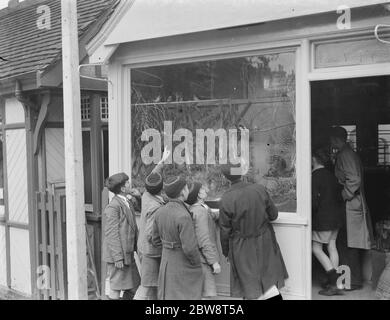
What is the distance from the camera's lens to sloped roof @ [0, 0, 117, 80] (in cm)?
708

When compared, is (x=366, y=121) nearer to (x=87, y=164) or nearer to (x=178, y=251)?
(x=87, y=164)

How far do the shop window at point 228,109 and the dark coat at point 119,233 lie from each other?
77 centimetres

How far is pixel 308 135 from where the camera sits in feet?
15.6

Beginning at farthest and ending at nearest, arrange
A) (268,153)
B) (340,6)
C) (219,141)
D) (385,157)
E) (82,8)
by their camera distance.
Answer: (82,8) < (385,157) < (219,141) < (268,153) < (340,6)

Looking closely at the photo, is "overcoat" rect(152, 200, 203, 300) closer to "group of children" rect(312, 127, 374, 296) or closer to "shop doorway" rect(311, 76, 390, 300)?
"group of children" rect(312, 127, 374, 296)

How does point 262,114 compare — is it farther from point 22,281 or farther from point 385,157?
point 22,281

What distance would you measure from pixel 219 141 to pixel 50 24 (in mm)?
4773

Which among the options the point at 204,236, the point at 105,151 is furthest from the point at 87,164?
the point at 204,236

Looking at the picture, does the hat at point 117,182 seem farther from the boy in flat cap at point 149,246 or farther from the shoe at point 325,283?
the shoe at point 325,283

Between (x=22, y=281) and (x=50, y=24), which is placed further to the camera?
(x=50, y=24)

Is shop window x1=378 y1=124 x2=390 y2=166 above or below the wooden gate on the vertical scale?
above

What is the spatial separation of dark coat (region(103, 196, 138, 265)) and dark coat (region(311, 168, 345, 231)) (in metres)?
1.96

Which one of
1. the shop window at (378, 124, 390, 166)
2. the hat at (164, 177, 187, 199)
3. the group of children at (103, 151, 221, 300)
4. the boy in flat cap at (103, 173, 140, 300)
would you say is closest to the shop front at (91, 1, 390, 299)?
the group of children at (103, 151, 221, 300)

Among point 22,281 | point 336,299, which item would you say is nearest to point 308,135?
point 336,299
